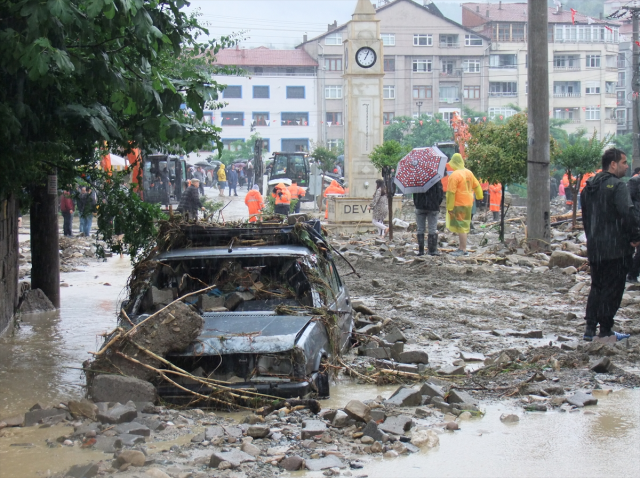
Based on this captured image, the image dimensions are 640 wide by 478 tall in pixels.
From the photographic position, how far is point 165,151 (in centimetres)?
949

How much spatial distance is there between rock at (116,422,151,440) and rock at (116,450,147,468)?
50 cm

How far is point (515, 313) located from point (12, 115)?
6.66 meters

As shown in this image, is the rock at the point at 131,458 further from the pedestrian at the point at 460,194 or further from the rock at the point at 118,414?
the pedestrian at the point at 460,194

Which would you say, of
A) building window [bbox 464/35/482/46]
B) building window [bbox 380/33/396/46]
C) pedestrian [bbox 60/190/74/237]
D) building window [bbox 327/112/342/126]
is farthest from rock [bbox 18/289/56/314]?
building window [bbox 464/35/482/46]

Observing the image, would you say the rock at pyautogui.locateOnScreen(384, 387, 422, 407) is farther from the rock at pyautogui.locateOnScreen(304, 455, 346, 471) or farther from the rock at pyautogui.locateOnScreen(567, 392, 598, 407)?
the rock at pyautogui.locateOnScreen(304, 455, 346, 471)

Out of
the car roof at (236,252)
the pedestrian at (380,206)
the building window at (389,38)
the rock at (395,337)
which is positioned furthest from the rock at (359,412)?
the building window at (389,38)

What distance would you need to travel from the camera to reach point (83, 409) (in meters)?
5.41

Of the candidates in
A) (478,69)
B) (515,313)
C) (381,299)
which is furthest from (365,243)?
(478,69)

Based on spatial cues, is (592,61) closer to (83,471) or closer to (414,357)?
(414,357)

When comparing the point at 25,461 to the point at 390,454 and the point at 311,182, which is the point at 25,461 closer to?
the point at 390,454

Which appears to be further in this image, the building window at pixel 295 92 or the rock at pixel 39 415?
the building window at pixel 295 92

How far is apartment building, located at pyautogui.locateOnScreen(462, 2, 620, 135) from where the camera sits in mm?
80938

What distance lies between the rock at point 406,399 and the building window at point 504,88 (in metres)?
80.2

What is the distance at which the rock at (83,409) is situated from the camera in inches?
211
